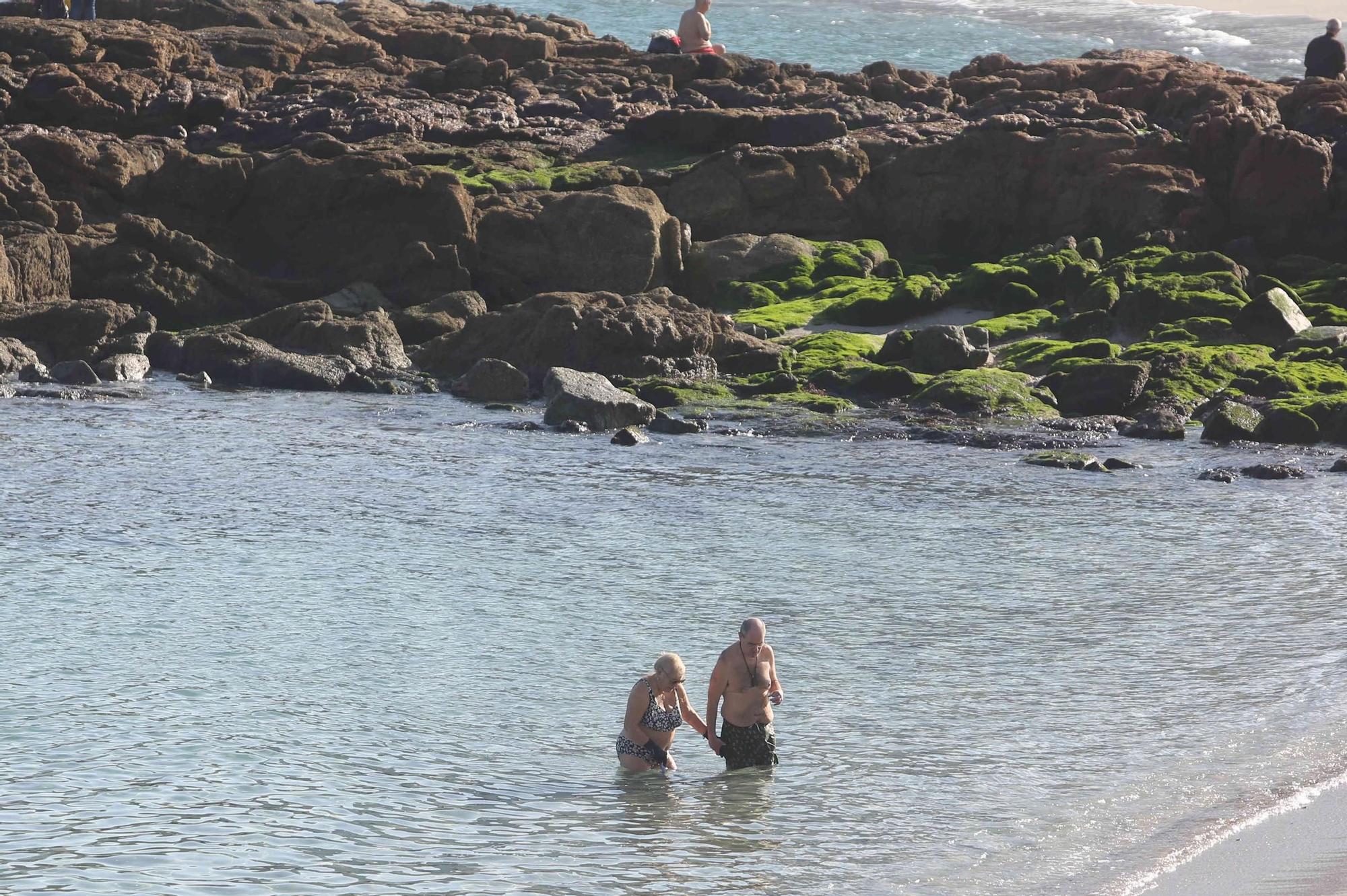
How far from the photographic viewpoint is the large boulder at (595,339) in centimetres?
3466

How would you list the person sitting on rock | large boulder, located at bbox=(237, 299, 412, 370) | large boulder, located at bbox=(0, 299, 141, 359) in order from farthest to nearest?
the person sitting on rock, large boulder, located at bbox=(237, 299, 412, 370), large boulder, located at bbox=(0, 299, 141, 359)

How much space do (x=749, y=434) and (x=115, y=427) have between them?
11.6 meters

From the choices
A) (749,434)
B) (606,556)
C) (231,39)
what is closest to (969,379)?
(749,434)

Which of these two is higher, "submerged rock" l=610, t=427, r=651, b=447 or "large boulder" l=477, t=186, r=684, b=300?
"large boulder" l=477, t=186, r=684, b=300

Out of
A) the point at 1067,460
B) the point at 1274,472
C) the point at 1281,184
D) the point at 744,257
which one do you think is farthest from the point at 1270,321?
the point at 744,257

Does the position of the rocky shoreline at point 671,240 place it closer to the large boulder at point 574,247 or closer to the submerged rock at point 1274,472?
the large boulder at point 574,247

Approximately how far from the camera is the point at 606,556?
22.2 meters

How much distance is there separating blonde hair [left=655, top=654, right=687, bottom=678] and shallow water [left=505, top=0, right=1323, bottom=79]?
98.7m

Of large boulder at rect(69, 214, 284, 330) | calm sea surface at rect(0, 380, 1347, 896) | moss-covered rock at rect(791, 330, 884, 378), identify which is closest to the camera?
calm sea surface at rect(0, 380, 1347, 896)

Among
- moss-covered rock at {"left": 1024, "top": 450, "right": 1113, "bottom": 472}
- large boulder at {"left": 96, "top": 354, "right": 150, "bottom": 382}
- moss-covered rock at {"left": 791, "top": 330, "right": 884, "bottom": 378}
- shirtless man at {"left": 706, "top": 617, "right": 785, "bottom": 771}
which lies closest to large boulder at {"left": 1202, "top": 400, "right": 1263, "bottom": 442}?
moss-covered rock at {"left": 1024, "top": 450, "right": 1113, "bottom": 472}

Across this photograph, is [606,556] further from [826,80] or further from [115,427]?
[826,80]

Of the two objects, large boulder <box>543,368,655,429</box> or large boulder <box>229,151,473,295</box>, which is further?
large boulder <box>229,151,473,295</box>

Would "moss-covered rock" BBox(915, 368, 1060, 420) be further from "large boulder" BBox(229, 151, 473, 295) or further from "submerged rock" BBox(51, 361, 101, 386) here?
"submerged rock" BBox(51, 361, 101, 386)

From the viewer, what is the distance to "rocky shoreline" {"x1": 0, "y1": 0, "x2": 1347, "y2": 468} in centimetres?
3400
